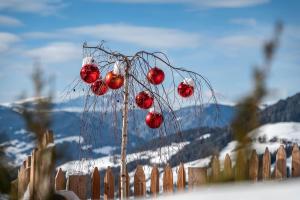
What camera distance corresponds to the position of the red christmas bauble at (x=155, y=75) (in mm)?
3496

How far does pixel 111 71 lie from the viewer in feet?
11.2

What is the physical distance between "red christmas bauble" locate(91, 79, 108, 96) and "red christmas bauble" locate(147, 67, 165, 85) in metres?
0.31

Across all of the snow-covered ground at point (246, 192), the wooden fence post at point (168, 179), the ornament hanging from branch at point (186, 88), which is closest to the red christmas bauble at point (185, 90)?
the ornament hanging from branch at point (186, 88)

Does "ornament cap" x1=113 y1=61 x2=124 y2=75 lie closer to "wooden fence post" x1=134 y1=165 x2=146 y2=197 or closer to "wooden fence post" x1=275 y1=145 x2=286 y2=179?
"wooden fence post" x1=134 y1=165 x2=146 y2=197

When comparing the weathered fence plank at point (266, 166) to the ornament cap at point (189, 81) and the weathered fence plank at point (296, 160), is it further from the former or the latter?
the ornament cap at point (189, 81)

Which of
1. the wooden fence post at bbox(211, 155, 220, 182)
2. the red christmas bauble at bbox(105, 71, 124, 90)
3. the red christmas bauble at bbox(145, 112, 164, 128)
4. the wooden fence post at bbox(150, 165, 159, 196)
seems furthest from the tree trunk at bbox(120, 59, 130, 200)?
the wooden fence post at bbox(211, 155, 220, 182)

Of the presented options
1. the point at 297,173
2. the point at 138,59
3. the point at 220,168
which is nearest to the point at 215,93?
the point at 138,59

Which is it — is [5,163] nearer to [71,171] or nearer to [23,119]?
[23,119]

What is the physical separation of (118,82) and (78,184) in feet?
5.13

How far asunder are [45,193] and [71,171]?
3.42 meters

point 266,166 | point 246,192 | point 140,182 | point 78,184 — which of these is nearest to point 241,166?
point 246,192

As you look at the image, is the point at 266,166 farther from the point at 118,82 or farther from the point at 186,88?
the point at 118,82

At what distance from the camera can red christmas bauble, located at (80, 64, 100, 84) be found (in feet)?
11.3

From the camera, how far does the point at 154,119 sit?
3.60 m
